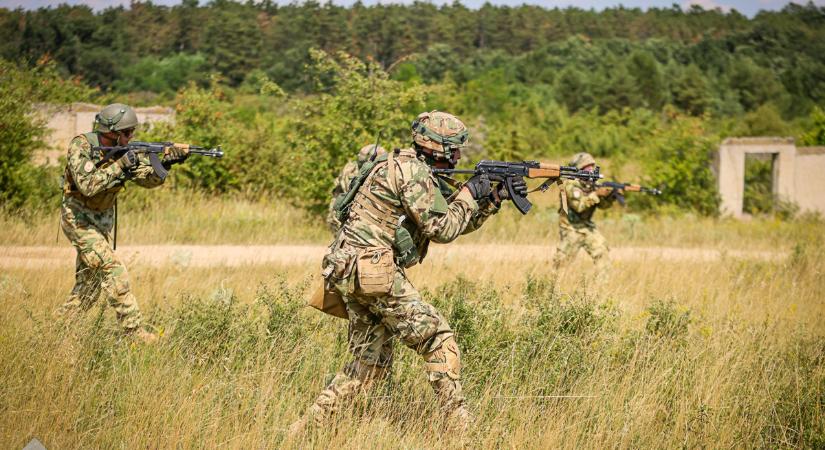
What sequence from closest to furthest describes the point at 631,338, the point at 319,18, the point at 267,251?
1. the point at 631,338
2. the point at 267,251
3. the point at 319,18

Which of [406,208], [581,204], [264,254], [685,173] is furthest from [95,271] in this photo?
[685,173]

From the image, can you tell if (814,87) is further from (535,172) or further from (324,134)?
(535,172)

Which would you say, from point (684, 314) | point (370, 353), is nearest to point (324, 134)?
point (684, 314)

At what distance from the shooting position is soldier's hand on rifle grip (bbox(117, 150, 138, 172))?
6.32 metres

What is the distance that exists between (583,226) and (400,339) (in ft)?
16.1

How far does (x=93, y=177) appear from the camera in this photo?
6.25 m

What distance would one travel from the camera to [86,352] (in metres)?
5.36

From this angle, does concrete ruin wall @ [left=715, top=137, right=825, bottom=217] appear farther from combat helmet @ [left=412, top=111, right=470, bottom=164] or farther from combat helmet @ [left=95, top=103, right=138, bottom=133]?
combat helmet @ [left=412, top=111, right=470, bottom=164]

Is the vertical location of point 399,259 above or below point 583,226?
above

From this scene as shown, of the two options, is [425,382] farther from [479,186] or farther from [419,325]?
[479,186]

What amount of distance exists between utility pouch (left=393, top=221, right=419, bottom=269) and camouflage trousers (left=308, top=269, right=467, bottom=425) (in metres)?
0.09

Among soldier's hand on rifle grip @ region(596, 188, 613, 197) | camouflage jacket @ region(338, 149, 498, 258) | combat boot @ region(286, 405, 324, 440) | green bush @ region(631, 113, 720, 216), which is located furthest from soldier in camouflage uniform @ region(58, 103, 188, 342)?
green bush @ region(631, 113, 720, 216)

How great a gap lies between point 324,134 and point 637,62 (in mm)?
33929

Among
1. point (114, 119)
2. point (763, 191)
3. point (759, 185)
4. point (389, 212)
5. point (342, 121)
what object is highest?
point (342, 121)
